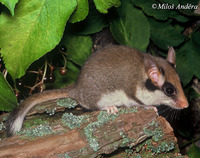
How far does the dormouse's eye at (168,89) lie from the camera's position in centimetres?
267

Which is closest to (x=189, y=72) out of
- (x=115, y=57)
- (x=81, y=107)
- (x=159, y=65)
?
(x=159, y=65)

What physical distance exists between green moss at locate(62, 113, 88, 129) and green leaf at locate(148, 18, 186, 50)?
4.82ft

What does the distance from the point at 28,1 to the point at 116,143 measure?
1261mm

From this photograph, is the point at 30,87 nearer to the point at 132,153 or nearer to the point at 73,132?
the point at 73,132

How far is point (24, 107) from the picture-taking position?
2486mm

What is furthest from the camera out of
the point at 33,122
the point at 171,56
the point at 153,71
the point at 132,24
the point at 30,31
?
the point at 132,24

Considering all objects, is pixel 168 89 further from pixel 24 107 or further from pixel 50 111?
pixel 24 107

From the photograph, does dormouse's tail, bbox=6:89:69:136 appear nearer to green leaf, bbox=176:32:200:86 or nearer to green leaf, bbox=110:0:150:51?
green leaf, bbox=110:0:150:51

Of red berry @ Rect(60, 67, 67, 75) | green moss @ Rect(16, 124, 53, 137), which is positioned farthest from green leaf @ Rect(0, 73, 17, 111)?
red berry @ Rect(60, 67, 67, 75)

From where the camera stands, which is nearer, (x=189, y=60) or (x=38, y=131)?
(x=38, y=131)

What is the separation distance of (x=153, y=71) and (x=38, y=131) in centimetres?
113

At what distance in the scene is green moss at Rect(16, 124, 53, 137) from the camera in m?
2.22

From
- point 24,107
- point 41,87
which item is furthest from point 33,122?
point 41,87

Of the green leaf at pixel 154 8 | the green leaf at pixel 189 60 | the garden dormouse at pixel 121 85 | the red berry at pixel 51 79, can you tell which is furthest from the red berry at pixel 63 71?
the green leaf at pixel 189 60
